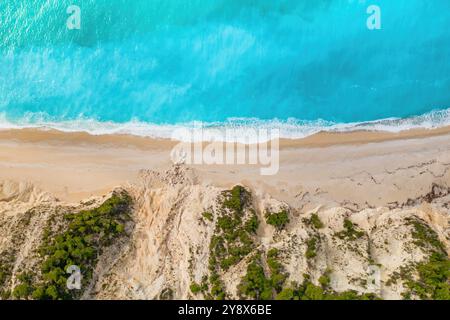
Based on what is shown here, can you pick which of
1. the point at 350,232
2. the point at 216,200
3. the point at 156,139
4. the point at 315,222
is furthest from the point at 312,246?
the point at 156,139

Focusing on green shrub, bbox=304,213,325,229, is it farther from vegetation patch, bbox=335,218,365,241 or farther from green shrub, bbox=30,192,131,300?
green shrub, bbox=30,192,131,300

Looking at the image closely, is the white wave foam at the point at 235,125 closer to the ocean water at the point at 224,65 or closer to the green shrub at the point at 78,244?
the ocean water at the point at 224,65

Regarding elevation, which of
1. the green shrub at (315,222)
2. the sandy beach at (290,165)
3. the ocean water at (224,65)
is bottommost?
the green shrub at (315,222)

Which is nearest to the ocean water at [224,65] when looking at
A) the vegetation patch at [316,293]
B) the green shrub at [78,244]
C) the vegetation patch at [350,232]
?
the green shrub at [78,244]

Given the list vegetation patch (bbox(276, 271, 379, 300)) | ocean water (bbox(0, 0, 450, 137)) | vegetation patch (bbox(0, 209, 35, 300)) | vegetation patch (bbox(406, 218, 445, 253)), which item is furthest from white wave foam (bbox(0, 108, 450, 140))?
vegetation patch (bbox(276, 271, 379, 300))

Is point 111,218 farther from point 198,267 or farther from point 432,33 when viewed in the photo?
point 432,33
